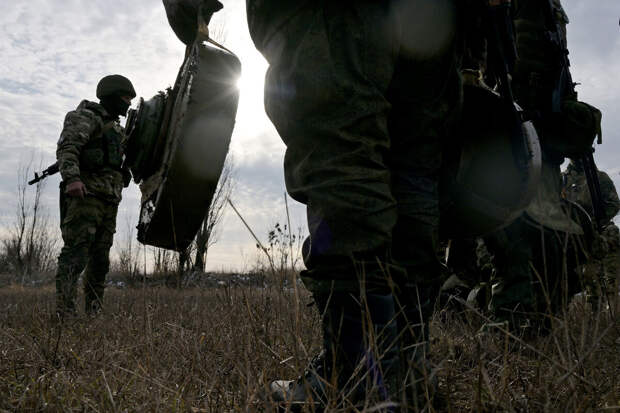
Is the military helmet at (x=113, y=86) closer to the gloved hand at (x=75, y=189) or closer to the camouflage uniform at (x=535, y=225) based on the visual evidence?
the gloved hand at (x=75, y=189)

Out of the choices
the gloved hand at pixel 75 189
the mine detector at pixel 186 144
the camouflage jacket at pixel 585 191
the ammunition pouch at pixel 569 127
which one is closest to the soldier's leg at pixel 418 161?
the mine detector at pixel 186 144

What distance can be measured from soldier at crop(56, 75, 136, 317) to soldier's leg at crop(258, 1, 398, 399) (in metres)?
3.07

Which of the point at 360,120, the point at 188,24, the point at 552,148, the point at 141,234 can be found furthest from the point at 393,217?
the point at 552,148

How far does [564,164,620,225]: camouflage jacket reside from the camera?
6.39m

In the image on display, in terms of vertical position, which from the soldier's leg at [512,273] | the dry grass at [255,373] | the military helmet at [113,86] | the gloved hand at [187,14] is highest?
the military helmet at [113,86]

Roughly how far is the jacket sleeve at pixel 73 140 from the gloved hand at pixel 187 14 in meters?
2.88

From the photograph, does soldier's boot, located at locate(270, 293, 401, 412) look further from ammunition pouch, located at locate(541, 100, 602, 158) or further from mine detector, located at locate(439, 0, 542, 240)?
ammunition pouch, located at locate(541, 100, 602, 158)

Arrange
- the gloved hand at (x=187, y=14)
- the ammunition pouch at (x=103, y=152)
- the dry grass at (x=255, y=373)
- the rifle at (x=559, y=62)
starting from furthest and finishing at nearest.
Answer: the ammunition pouch at (x=103, y=152)
the rifle at (x=559, y=62)
the gloved hand at (x=187, y=14)
the dry grass at (x=255, y=373)

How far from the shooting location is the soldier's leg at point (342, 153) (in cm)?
86

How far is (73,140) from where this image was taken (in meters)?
3.83

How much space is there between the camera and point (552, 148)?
A: 226 centimetres

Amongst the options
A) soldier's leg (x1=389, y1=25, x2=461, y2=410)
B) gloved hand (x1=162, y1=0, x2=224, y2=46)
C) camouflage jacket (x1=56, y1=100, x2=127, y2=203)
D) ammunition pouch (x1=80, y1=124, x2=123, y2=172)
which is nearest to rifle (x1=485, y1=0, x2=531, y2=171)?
soldier's leg (x1=389, y1=25, x2=461, y2=410)

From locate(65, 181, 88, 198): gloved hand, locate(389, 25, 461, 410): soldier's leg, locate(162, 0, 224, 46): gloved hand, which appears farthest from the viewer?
locate(65, 181, 88, 198): gloved hand

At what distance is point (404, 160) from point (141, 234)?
88 cm
